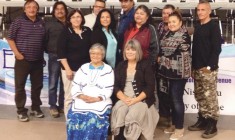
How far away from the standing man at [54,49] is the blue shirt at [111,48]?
2.19ft

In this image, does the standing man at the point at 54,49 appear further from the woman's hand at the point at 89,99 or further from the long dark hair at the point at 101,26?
the woman's hand at the point at 89,99

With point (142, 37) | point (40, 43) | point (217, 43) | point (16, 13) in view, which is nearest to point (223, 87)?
point (217, 43)

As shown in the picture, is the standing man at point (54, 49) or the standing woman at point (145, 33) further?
the standing man at point (54, 49)

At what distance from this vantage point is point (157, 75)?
351 centimetres

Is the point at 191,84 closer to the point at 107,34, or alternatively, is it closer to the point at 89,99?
the point at 107,34

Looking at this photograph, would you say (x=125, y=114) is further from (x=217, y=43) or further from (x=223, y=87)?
(x=223, y=87)


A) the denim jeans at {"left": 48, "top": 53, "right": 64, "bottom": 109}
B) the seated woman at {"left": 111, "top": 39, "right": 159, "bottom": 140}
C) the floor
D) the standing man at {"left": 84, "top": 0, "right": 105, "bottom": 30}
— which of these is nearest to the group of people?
the seated woman at {"left": 111, "top": 39, "right": 159, "bottom": 140}

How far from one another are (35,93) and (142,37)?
4.74 feet

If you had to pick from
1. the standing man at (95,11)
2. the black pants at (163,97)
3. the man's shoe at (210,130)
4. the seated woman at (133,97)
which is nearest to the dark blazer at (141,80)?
the seated woman at (133,97)

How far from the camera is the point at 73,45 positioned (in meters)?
3.35

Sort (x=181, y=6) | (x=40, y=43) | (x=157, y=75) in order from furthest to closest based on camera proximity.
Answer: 1. (x=181, y=6)
2. (x=40, y=43)
3. (x=157, y=75)

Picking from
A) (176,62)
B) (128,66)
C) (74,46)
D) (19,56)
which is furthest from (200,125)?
(19,56)

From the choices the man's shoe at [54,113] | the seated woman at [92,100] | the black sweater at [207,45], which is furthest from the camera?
the man's shoe at [54,113]

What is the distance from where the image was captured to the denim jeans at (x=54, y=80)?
12.9 ft
